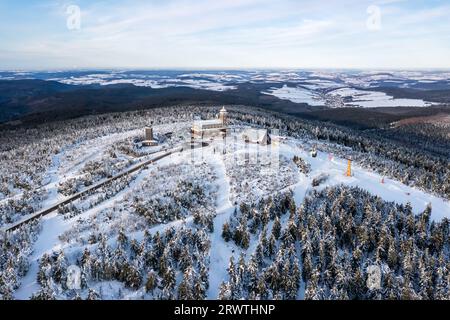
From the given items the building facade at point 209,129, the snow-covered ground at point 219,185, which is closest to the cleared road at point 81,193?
the snow-covered ground at point 219,185

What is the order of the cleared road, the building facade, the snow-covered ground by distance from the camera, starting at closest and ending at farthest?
the snow-covered ground → the cleared road → the building facade

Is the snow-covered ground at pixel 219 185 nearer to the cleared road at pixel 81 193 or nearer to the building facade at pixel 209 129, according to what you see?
the cleared road at pixel 81 193

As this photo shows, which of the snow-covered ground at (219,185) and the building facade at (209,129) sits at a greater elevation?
the building facade at (209,129)

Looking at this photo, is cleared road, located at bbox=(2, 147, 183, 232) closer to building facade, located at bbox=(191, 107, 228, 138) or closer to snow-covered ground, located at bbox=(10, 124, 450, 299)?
snow-covered ground, located at bbox=(10, 124, 450, 299)

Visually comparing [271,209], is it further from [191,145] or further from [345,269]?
[191,145]

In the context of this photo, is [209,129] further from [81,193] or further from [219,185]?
[81,193]

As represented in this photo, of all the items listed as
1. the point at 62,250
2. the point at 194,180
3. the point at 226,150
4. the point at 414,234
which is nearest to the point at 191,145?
the point at 226,150

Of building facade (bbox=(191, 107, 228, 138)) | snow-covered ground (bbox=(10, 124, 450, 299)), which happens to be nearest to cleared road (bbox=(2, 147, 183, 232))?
snow-covered ground (bbox=(10, 124, 450, 299))

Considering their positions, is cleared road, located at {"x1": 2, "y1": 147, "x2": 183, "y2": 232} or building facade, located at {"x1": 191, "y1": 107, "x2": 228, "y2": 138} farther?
building facade, located at {"x1": 191, "y1": 107, "x2": 228, "y2": 138}
